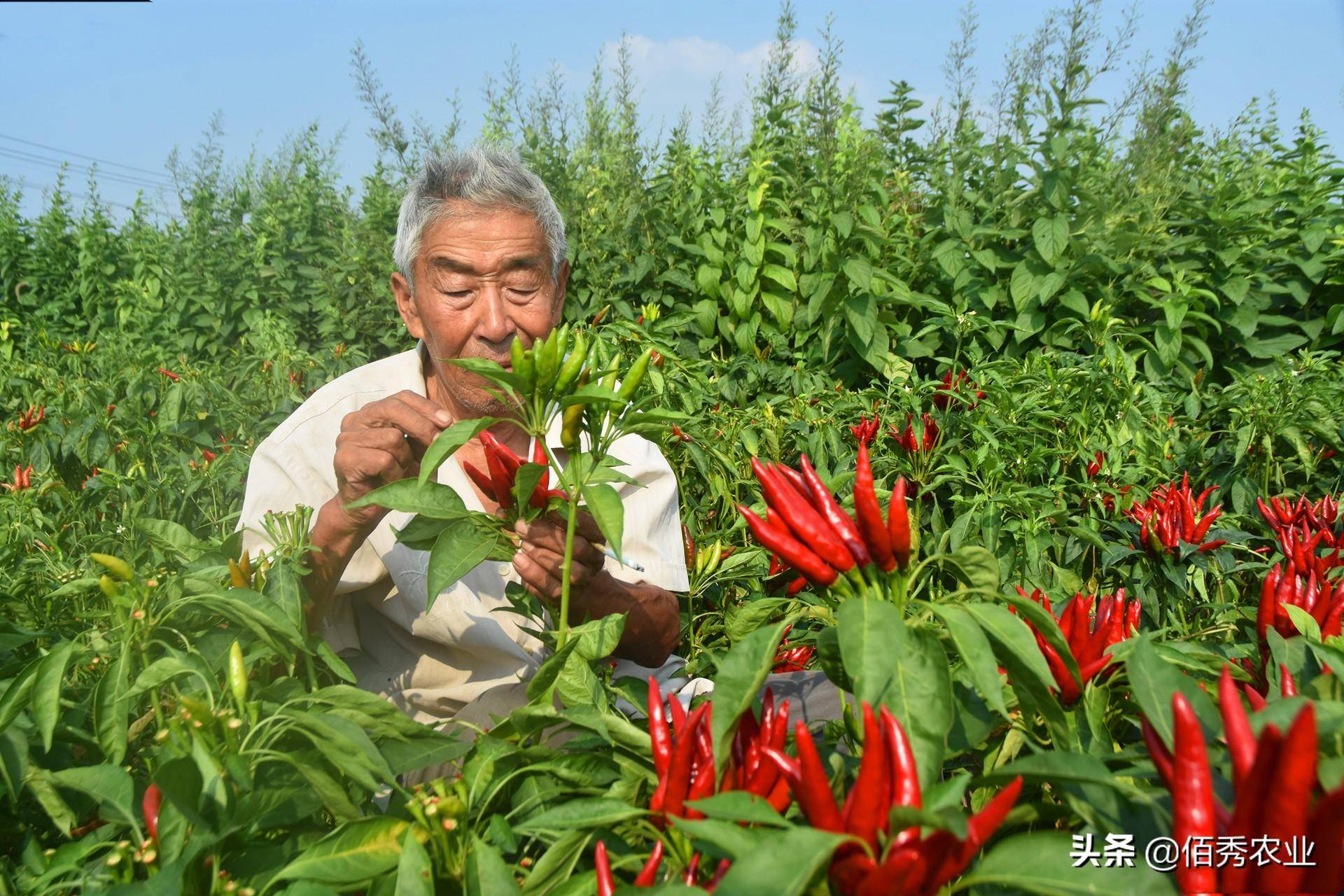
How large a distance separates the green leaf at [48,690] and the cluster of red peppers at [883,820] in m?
0.65

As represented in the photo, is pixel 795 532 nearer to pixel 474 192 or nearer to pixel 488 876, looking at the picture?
pixel 488 876

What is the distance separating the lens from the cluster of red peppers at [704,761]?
0.81 meters

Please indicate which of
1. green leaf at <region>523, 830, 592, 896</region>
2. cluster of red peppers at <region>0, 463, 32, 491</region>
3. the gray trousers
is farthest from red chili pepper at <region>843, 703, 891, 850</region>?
cluster of red peppers at <region>0, 463, 32, 491</region>

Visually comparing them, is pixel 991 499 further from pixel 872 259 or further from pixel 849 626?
pixel 872 259

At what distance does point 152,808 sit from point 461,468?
1.23 m

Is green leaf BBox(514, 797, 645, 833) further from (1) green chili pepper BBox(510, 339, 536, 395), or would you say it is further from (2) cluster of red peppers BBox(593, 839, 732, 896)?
(1) green chili pepper BBox(510, 339, 536, 395)

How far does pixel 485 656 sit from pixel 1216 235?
344 cm

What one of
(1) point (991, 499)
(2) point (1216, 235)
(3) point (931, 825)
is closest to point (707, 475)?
(1) point (991, 499)

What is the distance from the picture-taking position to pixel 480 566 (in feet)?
6.55

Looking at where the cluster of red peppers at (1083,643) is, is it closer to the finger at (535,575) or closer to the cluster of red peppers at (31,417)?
the finger at (535,575)

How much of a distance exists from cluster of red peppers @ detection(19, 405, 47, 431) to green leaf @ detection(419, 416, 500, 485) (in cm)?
286

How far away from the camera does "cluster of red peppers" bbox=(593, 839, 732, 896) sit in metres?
0.75

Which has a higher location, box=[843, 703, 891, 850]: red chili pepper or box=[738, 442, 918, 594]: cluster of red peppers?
box=[738, 442, 918, 594]: cluster of red peppers

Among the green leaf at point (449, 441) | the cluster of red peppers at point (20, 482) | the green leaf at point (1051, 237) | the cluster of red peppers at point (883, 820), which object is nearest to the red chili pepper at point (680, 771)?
the cluster of red peppers at point (883, 820)
